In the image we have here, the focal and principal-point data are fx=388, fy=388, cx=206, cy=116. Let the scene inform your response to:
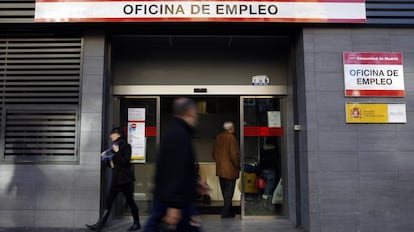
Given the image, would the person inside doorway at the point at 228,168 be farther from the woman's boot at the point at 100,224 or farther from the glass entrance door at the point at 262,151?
the woman's boot at the point at 100,224

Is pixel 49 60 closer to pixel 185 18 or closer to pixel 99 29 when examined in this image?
pixel 99 29

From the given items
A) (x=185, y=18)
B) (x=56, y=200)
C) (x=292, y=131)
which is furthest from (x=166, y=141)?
(x=292, y=131)

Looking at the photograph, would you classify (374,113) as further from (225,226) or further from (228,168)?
(225,226)

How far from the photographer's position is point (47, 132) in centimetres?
670

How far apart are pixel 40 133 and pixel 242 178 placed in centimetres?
378

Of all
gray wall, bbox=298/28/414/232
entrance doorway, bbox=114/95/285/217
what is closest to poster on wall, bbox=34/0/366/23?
gray wall, bbox=298/28/414/232

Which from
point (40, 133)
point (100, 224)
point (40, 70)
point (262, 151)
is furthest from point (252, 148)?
point (40, 70)

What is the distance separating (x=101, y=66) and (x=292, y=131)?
12.1 ft

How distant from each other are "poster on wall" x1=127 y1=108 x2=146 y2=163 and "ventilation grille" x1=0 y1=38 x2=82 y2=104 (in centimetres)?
136

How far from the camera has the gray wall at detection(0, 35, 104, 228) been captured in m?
6.46

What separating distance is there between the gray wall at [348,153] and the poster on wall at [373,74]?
0.10m

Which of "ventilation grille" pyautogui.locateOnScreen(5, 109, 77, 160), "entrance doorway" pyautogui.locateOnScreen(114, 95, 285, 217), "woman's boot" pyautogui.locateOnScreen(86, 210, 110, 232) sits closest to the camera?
"woman's boot" pyautogui.locateOnScreen(86, 210, 110, 232)

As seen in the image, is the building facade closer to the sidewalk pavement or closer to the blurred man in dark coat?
the sidewalk pavement

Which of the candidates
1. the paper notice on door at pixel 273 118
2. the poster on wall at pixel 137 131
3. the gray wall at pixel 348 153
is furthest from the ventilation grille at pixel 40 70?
the gray wall at pixel 348 153
